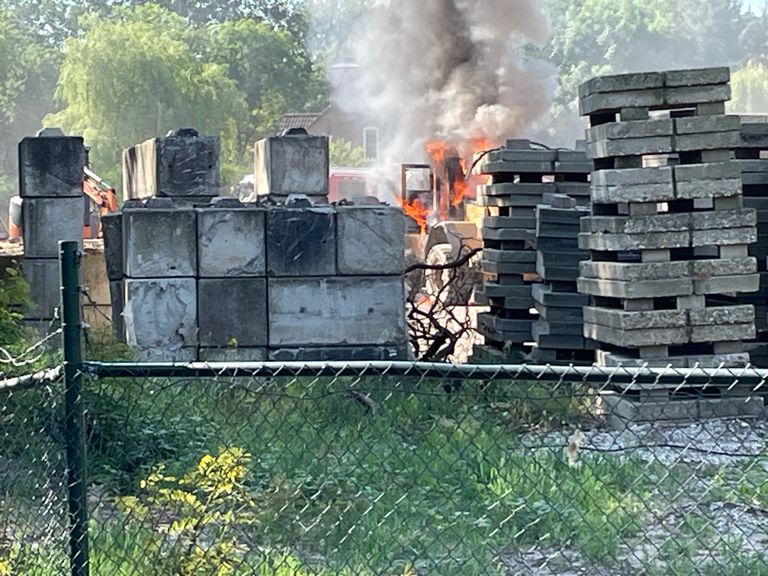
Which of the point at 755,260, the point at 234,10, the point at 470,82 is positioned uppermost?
the point at 234,10

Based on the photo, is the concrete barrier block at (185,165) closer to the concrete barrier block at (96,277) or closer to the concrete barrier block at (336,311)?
the concrete barrier block at (336,311)

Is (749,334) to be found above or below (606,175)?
below

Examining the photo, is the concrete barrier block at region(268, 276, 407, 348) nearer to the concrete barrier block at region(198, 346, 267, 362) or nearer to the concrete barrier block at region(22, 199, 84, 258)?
the concrete barrier block at region(198, 346, 267, 362)

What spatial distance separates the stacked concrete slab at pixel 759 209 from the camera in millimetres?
10273

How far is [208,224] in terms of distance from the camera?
9930 mm

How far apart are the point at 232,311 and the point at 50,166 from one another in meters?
2.81

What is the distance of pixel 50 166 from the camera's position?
11805mm

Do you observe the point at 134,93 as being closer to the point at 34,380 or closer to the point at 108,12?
the point at 108,12

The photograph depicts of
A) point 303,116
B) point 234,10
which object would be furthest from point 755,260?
point 234,10

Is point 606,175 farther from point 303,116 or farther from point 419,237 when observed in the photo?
point 303,116

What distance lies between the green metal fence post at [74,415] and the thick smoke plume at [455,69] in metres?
34.6

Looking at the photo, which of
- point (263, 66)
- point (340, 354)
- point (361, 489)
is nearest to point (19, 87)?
point (263, 66)

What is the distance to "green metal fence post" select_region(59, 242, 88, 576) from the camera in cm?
434

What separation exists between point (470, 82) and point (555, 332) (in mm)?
31639
